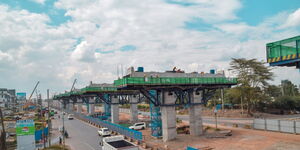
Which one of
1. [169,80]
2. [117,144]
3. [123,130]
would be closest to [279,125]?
[169,80]

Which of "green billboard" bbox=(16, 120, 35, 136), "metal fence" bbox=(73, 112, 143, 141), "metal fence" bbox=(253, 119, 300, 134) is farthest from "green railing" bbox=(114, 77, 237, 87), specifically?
"green billboard" bbox=(16, 120, 35, 136)

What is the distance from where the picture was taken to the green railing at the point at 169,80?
94.1ft

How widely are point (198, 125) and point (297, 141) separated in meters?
14.2

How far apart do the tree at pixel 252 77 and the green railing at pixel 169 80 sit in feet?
72.0

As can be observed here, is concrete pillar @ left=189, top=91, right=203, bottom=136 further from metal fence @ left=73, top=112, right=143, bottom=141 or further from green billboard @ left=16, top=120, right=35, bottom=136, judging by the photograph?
green billboard @ left=16, top=120, right=35, bottom=136

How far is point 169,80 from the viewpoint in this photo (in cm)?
3167

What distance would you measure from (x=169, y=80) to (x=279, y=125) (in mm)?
21354

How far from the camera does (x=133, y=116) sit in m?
62.8

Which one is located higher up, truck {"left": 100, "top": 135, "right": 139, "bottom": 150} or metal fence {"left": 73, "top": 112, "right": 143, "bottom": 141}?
truck {"left": 100, "top": 135, "right": 139, "bottom": 150}

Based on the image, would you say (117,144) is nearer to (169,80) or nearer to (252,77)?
(169,80)

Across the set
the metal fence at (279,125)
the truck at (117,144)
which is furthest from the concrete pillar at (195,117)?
the truck at (117,144)

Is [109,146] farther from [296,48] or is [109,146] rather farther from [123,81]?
[296,48]

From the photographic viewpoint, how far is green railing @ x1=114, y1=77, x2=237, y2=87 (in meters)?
28.7

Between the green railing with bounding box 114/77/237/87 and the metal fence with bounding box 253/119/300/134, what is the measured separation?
9.48 m
